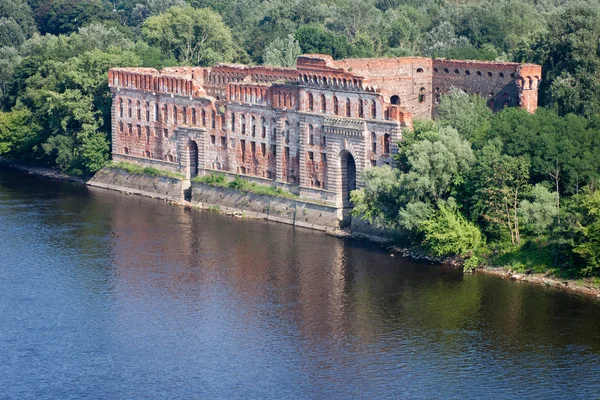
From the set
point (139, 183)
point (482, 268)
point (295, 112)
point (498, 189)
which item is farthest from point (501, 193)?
point (139, 183)

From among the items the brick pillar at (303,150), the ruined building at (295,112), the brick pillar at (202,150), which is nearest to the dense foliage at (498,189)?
the ruined building at (295,112)

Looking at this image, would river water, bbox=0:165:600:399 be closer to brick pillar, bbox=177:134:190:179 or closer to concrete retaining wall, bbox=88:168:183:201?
concrete retaining wall, bbox=88:168:183:201

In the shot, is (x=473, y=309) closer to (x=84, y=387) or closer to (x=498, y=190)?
(x=498, y=190)

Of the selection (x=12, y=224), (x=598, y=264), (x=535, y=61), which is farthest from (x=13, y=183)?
(x=598, y=264)

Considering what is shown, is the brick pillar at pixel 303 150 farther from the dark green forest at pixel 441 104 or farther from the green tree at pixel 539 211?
the green tree at pixel 539 211

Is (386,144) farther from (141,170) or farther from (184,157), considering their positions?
(141,170)
